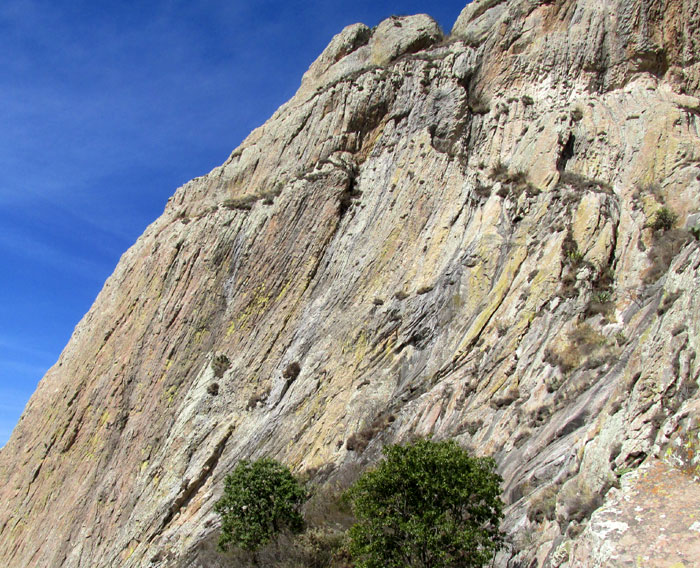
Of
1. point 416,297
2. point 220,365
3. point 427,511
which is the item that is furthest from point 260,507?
point 220,365

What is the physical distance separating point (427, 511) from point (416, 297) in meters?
11.1

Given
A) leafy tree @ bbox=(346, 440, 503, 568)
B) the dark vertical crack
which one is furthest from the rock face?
leafy tree @ bbox=(346, 440, 503, 568)

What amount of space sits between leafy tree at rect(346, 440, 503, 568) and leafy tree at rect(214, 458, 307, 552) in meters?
4.47

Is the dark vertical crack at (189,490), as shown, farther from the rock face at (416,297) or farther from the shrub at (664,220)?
the shrub at (664,220)

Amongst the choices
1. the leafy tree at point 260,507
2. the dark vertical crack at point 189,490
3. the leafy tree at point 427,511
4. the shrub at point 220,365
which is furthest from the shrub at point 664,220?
the dark vertical crack at point 189,490

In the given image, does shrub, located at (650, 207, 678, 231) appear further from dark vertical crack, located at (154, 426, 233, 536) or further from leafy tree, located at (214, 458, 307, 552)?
dark vertical crack, located at (154, 426, 233, 536)

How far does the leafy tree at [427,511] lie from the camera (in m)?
9.44

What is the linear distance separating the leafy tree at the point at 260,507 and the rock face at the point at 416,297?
2.67m

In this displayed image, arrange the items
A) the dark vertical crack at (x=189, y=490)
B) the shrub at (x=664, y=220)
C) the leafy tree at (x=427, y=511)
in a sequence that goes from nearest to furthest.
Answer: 1. the leafy tree at (x=427, y=511)
2. the shrub at (x=664, y=220)
3. the dark vertical crack at (x=189, y=490)

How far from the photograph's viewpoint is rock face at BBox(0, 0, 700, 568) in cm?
1252

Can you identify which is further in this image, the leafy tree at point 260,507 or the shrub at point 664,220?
the shrub at point 664,220

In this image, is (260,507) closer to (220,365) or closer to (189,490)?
(189,490)

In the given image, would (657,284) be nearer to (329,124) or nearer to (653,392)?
(653,392)

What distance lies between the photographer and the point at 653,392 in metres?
8.35
